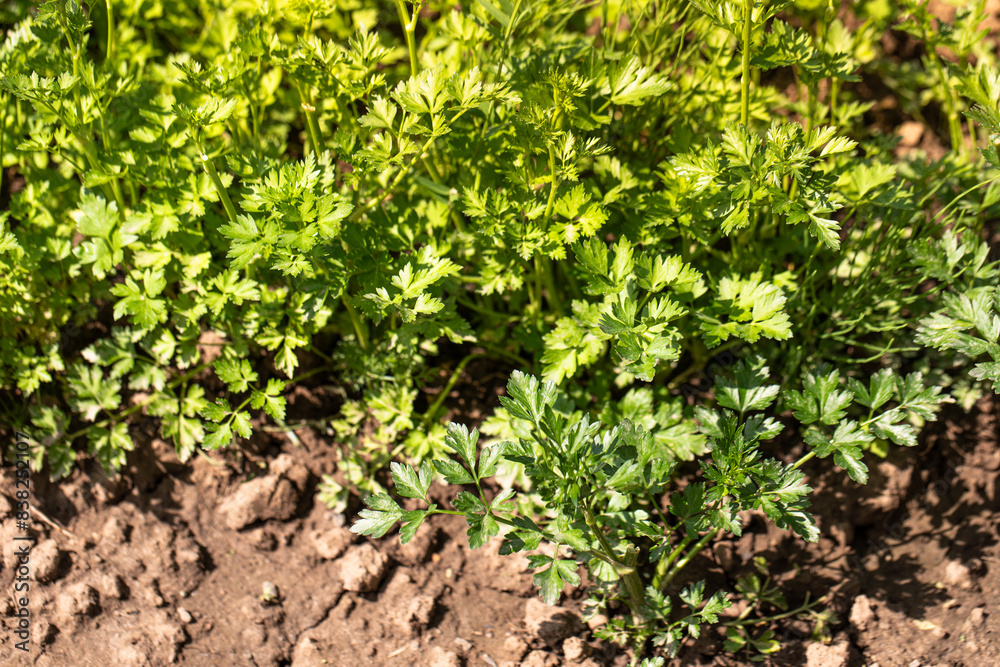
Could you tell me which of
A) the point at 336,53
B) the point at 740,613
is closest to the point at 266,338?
the point at 336,53

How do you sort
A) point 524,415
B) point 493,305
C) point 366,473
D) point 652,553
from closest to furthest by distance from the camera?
1. point 524,415
2. point 652,553
3. point 366,473
4. point 493,305

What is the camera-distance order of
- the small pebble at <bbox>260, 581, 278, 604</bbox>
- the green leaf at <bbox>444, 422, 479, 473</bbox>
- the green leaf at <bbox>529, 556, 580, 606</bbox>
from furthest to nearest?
the small pebble at <bbox>260, 581, 278, 604</bbox>
the green leaf at <bbox>444, 422, 479, 473</bbox>
the green leaf at <bbox>529, 556, 580, 606</bbox>

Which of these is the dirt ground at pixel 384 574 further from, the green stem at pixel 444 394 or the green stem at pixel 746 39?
the green stem at pixel 746 39

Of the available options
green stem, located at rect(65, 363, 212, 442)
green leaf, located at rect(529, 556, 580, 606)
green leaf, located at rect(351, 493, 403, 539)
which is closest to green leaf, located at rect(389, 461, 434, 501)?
green leaf, located at rect(351, 493, 403, 539)

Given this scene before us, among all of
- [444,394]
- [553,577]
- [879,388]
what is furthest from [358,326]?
[879,388]

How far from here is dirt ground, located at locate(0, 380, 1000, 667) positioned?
198 cm

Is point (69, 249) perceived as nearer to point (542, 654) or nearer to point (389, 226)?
point (389, 226)

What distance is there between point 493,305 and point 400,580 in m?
0.90

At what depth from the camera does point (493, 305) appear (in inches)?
96.9

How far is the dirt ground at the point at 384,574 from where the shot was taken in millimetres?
1980

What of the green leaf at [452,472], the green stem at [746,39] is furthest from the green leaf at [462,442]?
the green stem at [746,39]

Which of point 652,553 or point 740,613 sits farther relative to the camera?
point 740,613

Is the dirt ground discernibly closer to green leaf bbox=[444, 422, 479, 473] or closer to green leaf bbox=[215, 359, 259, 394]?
green leaf bbox=[215, 359, 259, 394]

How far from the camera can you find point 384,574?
7.03ft
